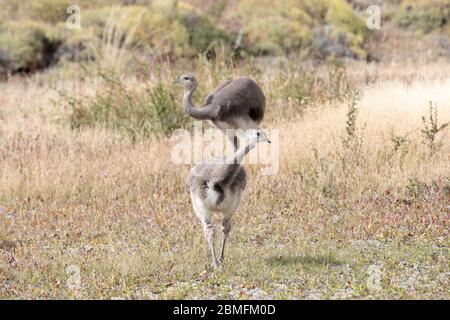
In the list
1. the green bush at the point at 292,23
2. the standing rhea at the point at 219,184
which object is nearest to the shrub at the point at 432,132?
the standing rhea at the point at 219,184

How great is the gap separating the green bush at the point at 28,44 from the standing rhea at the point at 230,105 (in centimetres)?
1593

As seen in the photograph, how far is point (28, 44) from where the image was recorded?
28.4 metres

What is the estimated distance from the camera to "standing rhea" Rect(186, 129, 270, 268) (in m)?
8.84

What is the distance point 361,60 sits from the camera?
97.1 feet

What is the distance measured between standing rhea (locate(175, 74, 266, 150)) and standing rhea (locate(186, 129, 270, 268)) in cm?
349

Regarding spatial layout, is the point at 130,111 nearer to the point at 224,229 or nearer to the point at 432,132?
the point at 432,132

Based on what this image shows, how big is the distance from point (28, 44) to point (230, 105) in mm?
17147

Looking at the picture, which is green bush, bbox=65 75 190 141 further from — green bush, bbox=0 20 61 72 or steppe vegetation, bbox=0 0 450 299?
green bush, bbox=0 20 61 72

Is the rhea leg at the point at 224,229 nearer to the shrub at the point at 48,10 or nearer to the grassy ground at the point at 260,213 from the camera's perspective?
the grassy ground at the point at 260,213

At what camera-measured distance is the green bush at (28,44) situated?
27.9m

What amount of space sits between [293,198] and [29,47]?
58.9 feet

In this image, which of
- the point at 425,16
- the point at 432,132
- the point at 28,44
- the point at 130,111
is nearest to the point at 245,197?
the point at 432,132
